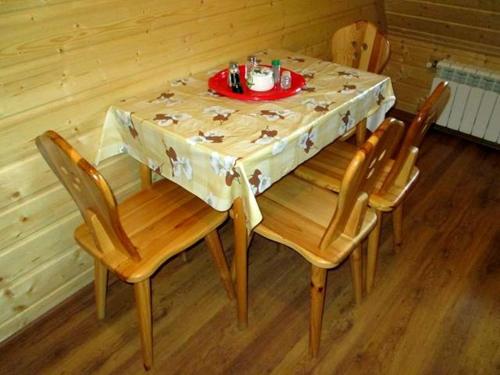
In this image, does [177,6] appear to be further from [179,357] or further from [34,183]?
[179,357]

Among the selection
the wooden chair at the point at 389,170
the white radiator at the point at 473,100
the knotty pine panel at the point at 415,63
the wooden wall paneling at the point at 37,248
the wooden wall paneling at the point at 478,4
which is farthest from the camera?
the knotty pine panel at the point at 415,63

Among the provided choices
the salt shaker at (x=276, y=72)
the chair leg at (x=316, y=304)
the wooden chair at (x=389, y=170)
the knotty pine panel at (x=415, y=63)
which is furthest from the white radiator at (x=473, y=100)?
the chair leg at (x=316, y=304)

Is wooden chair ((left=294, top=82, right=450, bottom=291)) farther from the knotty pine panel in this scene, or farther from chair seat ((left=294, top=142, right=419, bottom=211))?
the knotty pine panel

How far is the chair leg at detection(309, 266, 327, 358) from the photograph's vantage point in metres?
1.26

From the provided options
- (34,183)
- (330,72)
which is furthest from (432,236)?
(34,183)

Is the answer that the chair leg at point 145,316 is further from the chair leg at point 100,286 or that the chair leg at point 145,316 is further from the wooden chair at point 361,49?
the wooden chair at point 361,49

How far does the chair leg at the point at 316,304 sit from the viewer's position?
1260 mm

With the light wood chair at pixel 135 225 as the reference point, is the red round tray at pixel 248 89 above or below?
above

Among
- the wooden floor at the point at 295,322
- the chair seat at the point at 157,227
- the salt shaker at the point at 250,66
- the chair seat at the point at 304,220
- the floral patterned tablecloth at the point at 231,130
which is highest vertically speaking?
the salt shaker at the point at 250,66

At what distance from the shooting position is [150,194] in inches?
58.0

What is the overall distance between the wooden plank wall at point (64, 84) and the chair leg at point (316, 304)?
899mm

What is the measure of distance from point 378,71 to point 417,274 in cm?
101

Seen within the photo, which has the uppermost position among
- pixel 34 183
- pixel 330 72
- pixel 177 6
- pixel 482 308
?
pixel 177 6

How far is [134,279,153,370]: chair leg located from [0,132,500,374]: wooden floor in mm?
71
